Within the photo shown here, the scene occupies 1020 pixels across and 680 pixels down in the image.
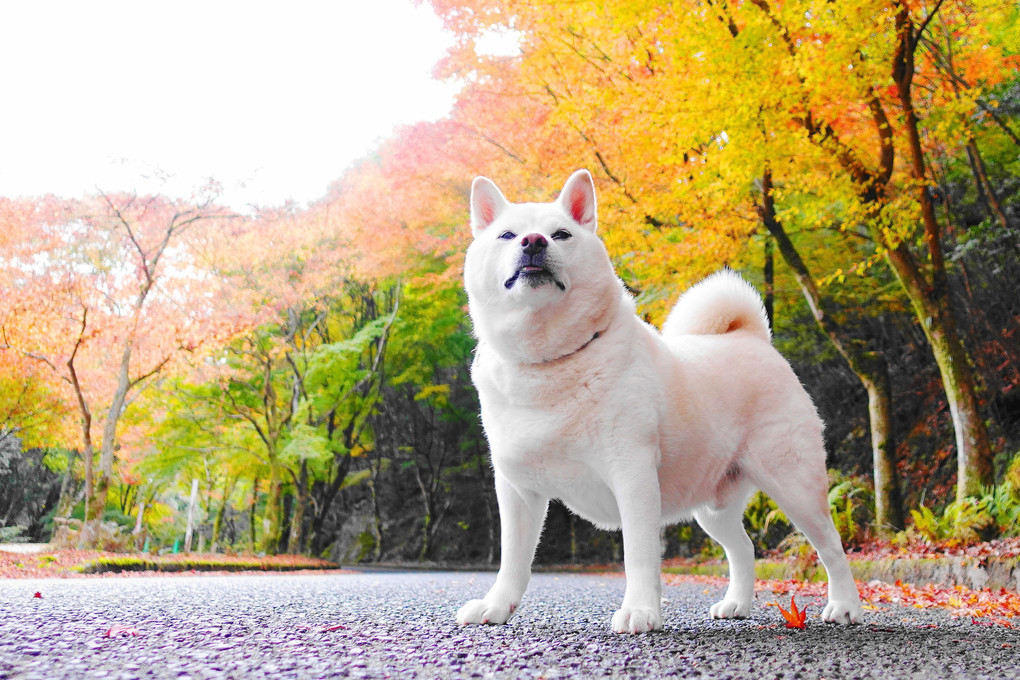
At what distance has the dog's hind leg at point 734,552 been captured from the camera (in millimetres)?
3350

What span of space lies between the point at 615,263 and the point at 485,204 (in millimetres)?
6681

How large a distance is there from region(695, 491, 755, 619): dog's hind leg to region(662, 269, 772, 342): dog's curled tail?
87 cm

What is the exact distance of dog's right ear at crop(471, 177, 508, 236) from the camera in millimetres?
2949

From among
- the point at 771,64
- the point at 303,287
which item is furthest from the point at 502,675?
the point at 303,287

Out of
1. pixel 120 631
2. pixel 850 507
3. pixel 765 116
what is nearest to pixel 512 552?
pixel 120 631

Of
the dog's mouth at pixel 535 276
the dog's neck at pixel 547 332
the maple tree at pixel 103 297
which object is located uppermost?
the maple tree at pixel 103 297

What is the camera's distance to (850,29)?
19.7 ft

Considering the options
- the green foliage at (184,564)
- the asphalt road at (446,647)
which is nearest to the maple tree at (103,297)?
the green foliage at (184,564)

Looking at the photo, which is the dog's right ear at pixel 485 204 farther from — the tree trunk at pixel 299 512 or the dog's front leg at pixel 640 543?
the tree trunk at pixel 299 512

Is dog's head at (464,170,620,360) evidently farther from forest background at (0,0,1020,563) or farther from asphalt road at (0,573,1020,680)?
forest background at (0,0,1020,563)

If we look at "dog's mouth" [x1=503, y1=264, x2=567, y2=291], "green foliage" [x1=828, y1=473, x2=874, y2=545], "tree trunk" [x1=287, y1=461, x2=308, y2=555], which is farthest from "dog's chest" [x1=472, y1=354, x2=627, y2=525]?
"tree trunk" [x1=287, y1=461, x2=308, y2=555]

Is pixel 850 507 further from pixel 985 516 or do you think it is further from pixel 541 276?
pixel 541 276

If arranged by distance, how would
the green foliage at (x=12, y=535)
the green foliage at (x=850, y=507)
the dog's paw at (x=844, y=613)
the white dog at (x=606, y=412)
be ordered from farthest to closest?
the green foliage at (x=12, y=535) → the green foliage at (x=850, y=507) → the dog's paw at (x=844, y=613) → the white dog at (x=606, y=412)

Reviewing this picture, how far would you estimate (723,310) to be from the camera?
11.8ft
